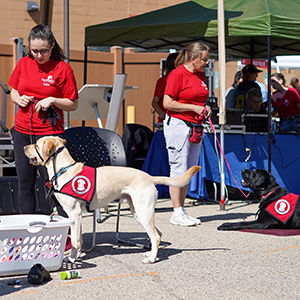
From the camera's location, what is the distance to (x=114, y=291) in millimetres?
2936

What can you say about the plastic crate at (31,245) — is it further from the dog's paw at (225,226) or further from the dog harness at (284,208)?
the dog harness at (284,208)

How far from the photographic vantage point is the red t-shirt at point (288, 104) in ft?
26.4

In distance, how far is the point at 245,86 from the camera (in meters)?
7.83

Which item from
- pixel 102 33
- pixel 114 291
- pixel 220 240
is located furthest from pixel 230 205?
pixel 114 291

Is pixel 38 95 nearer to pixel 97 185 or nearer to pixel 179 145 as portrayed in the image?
pixel 97 185

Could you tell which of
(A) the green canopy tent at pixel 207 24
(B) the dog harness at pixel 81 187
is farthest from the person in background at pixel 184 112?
(B) the dog harness at pixel 81 187

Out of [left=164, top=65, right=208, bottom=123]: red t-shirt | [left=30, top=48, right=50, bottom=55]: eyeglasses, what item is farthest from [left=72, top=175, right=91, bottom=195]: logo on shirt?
[left=164, top=65, right=208, bottom=123]: red t-shirt

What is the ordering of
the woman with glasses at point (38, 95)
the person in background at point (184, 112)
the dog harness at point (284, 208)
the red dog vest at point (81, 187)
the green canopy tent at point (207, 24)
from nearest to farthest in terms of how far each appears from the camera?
the red dog vest at point (81, 187), the woman with glasses at point (38, 95), the dog harness at point (284, 208), the person in background at point (184, 112), the green canopy tent at point (207, 24)

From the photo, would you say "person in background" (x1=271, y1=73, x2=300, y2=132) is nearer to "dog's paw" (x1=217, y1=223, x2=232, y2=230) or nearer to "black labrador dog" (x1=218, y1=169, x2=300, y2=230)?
"black labrador dog" (x1=218, y1=169, x2=300, y2=230)

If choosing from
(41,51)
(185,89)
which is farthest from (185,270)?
(185,89)

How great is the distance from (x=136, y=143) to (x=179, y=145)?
2283 mm

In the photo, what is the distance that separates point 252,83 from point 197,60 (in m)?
3.14

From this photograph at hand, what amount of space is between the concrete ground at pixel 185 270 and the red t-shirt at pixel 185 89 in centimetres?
125

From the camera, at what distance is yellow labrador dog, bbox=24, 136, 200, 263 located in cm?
348
